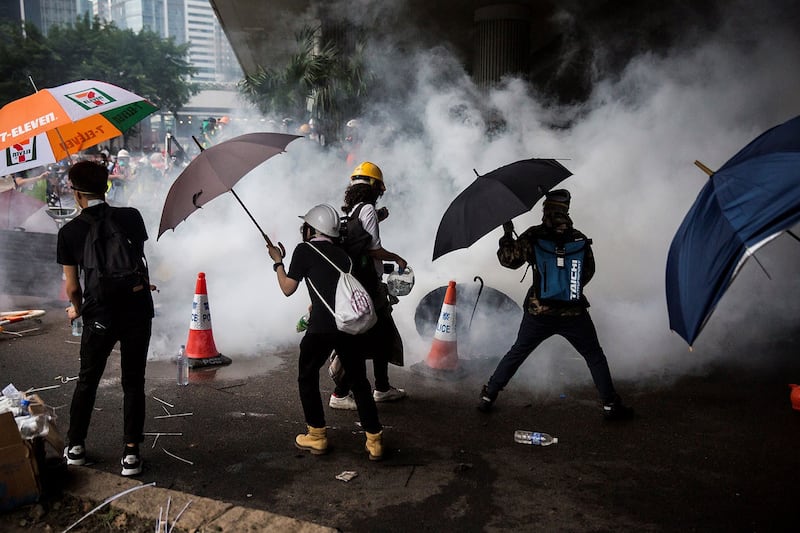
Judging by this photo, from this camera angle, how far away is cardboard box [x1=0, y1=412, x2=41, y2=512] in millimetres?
3240

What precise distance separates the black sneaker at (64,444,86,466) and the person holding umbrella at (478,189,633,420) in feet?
9.05

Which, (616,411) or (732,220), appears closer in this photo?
(732,220)

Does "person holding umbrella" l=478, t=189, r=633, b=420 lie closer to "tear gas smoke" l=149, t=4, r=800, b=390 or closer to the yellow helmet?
the yellow helmet

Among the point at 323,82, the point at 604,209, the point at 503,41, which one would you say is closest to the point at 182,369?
the point at 604,209

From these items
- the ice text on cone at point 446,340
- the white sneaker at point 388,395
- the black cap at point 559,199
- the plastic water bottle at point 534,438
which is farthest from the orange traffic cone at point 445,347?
the black cap at point 559,199

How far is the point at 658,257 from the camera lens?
22.3 ft

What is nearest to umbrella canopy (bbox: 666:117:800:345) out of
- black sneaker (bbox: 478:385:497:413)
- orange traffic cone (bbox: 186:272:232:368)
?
black sneaker (bbox: 478:385:497:413)

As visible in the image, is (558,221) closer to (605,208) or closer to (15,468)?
(605,208)

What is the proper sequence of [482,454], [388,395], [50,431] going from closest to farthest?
[50,431]
[482,454]
[388,395]

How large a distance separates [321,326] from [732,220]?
2161 mm

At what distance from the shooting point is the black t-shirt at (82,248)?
364 cm

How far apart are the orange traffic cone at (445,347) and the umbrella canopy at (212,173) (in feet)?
7.54

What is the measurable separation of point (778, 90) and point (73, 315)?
23.0 feet

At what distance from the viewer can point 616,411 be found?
463 cm
